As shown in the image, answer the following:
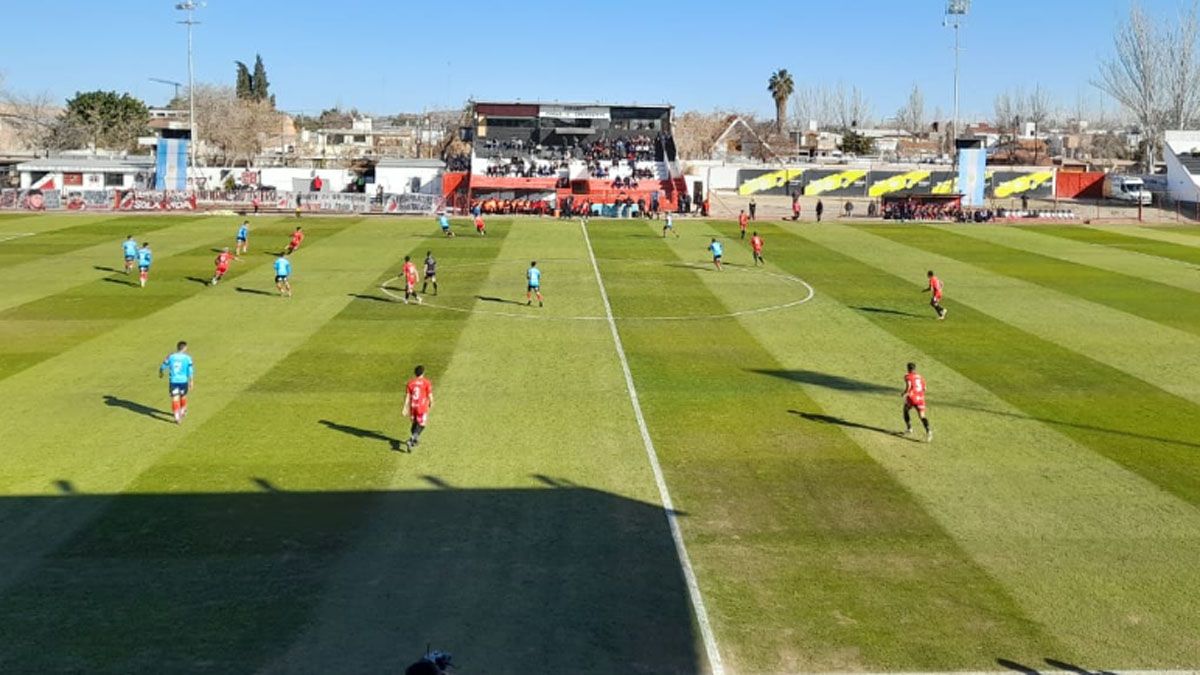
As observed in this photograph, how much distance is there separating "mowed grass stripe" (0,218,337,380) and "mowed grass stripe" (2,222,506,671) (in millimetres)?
8229

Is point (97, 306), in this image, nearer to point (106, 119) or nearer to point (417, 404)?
point (417, 404)

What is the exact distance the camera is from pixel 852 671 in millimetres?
11305

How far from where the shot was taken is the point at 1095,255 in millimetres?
51500

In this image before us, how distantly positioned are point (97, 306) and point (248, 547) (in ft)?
75.1

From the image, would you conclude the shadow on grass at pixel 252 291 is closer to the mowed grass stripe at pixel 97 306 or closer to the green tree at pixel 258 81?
the mowed grass stripe at pixel 97 306

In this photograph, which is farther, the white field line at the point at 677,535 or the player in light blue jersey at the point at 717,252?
the player in light blue jersey at the point at 717,252

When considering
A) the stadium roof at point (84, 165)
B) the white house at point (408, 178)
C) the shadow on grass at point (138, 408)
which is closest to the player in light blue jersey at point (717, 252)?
the shadow on grass at point (138, 408)

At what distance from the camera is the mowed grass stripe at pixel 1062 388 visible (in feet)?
62.7

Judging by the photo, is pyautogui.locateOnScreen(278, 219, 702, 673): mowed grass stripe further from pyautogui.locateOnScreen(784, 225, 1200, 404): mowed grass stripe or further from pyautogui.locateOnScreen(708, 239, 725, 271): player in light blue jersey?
pyautogui.locateOnScreen(708, 239, 725, 271): player in light blue jersey

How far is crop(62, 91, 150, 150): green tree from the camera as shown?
119 metres

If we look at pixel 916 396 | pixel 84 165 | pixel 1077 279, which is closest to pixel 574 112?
pixel 84 165

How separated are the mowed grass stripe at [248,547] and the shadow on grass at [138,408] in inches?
40.0

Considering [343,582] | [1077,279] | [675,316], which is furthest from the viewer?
[1077,279]

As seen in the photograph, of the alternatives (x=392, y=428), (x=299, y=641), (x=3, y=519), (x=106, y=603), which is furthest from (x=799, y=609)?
(x=3, y=519)
